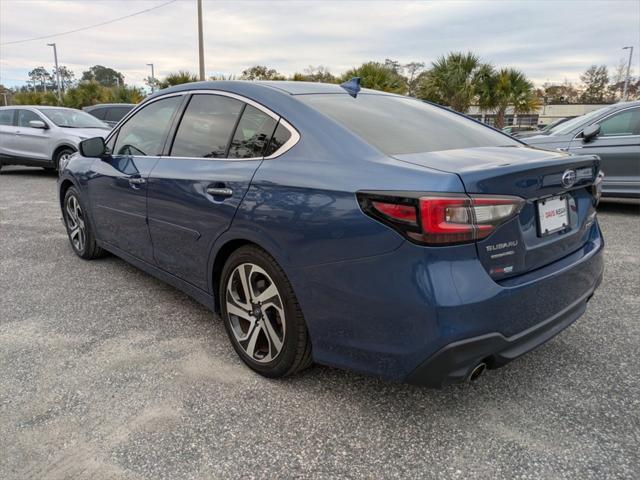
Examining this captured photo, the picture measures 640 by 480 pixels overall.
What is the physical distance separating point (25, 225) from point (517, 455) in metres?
6.34

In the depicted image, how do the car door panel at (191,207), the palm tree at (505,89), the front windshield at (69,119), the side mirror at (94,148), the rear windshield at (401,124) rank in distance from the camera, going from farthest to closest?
the palm tree at (505,89) → the front windshield at (69,119) → the side mirror at (94,148) → the car door panel at (191,207) → the rear windshield at (401,124)

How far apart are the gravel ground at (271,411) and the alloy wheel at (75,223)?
Answer: 1.23m

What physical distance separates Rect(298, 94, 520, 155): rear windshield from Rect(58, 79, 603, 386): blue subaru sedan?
0.05 feet

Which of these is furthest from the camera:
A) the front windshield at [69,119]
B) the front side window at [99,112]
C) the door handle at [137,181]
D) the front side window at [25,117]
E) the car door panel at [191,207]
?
the front side window at [99,112]

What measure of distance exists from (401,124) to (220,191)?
101 cm

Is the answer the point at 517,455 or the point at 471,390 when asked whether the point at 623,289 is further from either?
the point at 517,455

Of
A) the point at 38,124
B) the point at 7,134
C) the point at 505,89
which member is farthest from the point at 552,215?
the point at 505,89

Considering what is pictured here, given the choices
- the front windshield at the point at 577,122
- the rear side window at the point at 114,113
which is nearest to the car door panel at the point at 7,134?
the rear side window at the point at 114,113

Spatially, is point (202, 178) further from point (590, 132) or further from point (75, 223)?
point (590, 132)

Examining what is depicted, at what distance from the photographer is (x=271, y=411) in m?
2.33

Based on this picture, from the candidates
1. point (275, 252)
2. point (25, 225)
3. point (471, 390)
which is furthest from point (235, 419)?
point (25, 225)

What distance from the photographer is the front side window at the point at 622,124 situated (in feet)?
21.9

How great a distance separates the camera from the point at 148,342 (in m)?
3.04

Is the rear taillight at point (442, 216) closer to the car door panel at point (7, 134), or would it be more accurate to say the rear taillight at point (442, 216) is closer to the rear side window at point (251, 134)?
the rear side window at point (251, 134)
